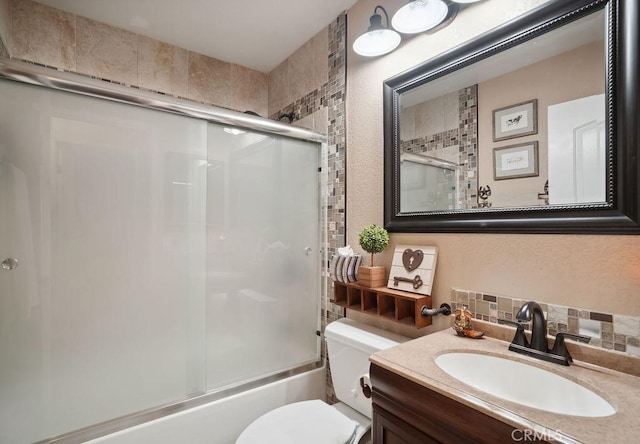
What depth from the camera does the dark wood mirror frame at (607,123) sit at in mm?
815

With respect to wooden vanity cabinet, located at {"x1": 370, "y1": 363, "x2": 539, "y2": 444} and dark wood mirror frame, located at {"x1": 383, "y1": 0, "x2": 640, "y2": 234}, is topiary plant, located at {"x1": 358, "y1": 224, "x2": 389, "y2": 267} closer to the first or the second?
dark wood mirror frame, located at {"x1": 383, "y1": 0, "x2": 640, "y2": 234}

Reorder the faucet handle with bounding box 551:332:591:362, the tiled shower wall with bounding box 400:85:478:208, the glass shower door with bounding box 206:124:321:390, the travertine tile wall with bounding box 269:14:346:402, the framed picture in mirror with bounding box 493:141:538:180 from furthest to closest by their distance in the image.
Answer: the travertine tile wall with bounding box 269:14:346:402 → the glass shower door with bounding box 206:124:321:390 → the tiled shower wall with bounding box 400:85:478:208 → the framed picture in mirror with bounding box 493:141:538:180 → the faucet handle with bounding box 551:332:591:362

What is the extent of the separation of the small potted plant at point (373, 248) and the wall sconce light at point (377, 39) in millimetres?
820

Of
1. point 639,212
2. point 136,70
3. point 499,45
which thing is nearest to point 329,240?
point 499,45

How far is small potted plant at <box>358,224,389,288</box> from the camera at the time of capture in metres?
1.43

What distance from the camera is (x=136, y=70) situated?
6.42ft

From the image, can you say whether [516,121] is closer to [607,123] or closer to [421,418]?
[607,123]

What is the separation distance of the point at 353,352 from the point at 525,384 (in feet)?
2.26

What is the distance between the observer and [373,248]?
143 cm

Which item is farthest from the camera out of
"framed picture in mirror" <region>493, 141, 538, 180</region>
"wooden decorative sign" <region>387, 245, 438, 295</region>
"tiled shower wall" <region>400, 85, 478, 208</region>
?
"wooden decorative sign" <region>387, 245, 438, 295</region>

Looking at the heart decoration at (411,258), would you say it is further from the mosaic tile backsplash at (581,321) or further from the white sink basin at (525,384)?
the white sink basin at (525,384)

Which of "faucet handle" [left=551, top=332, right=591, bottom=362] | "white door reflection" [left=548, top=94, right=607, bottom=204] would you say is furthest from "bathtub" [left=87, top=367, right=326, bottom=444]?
"white door reflection" [left=548, top=94, right=607, bottom=204]

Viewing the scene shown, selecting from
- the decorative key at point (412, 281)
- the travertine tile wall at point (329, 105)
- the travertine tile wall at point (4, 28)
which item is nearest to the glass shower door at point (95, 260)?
the travertine tile wall at point (4, 28)

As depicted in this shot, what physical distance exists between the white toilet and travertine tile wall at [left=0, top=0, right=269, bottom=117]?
1813mm
